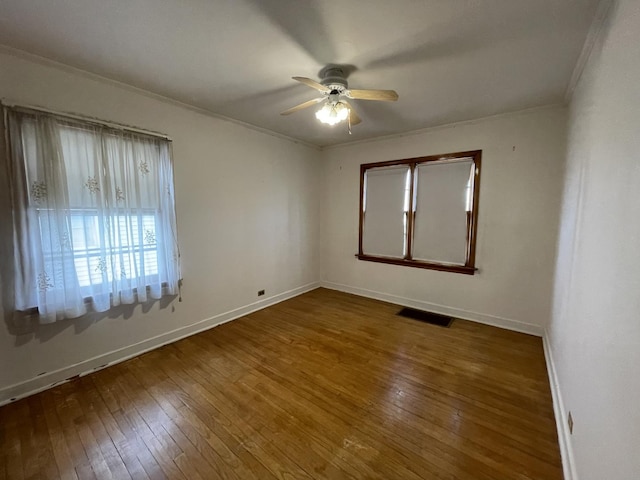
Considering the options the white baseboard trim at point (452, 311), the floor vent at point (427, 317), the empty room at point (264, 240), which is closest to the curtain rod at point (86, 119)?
the empty room at point (264, 240)

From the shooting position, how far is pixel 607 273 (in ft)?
3.86

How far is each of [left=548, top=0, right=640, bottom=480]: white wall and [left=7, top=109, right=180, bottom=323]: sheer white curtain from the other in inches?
128

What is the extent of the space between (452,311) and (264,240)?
2.87 metres

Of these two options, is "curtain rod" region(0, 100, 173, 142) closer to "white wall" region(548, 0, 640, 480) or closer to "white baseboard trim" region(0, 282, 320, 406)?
"white baseboard trim" region(0, 282, 320, 406)

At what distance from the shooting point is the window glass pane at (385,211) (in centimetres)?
394

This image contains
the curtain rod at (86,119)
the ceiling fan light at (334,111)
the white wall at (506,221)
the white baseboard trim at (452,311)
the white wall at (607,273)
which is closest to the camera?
the white wall at (607,273)

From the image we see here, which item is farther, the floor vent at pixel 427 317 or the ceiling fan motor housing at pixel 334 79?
the floor vent at pixel 427 317

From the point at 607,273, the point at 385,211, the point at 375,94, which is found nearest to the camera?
the point at 607,273

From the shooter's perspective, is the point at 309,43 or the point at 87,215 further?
the point at 87,215

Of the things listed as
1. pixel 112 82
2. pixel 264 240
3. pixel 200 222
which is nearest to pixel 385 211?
pixel 264 240

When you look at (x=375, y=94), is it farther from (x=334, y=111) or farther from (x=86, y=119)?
(x=86, y=119)

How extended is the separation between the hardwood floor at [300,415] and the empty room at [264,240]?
0.06 ft

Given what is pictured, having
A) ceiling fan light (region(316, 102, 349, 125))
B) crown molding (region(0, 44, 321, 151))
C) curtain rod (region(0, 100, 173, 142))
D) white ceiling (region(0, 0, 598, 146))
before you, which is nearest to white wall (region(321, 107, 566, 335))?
white ceiling (region(0, 0, 598, 146))

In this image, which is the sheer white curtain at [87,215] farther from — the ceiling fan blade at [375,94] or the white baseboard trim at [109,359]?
the ceiling fan blade at [375,94]
